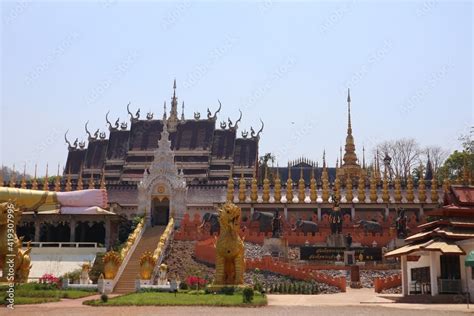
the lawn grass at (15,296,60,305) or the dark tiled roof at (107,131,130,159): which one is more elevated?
the dark tiled roof at (107,131,130,159)

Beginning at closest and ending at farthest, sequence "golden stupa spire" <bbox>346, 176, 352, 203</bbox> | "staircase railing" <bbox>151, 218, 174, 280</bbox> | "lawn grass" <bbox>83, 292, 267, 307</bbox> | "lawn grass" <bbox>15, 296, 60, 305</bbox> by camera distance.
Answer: "lawn grass" <bbox>83, 292, 267, 307</bbox>
"lawn grass" <bbox>15, 296, 60, 305</bbox>
"staircase railing" <bbox>151, 218, 174, 280</bbox>
"golden stupa spire" <bbox>346, 176, 352, 203</bbox>

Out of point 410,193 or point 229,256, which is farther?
point 410,193

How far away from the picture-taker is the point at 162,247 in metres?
31.2

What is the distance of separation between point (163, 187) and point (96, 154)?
16.6 m

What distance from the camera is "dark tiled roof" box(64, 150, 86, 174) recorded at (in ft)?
181

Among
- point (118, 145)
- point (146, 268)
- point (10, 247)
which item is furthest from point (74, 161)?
point (10, 247)

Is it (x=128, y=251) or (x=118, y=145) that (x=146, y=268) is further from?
(x=118, y=145)

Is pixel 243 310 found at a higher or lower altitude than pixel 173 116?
lower

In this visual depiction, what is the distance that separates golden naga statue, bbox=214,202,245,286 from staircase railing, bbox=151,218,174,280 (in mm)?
5119

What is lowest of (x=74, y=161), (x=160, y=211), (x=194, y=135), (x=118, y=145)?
(x=160, y=211)

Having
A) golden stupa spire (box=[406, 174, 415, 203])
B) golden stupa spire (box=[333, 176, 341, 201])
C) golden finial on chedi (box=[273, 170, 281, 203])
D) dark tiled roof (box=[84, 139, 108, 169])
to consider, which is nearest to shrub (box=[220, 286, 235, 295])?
golden stupa spire (box=[333, 176, 341, 201])

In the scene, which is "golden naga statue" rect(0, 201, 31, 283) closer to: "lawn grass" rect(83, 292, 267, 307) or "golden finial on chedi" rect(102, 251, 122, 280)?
"golden finial on chedi" rect(102, 251, 122, 280)

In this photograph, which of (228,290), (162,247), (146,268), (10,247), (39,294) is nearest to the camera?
(39,294)

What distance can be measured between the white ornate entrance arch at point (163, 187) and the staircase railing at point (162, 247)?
12.9ft
